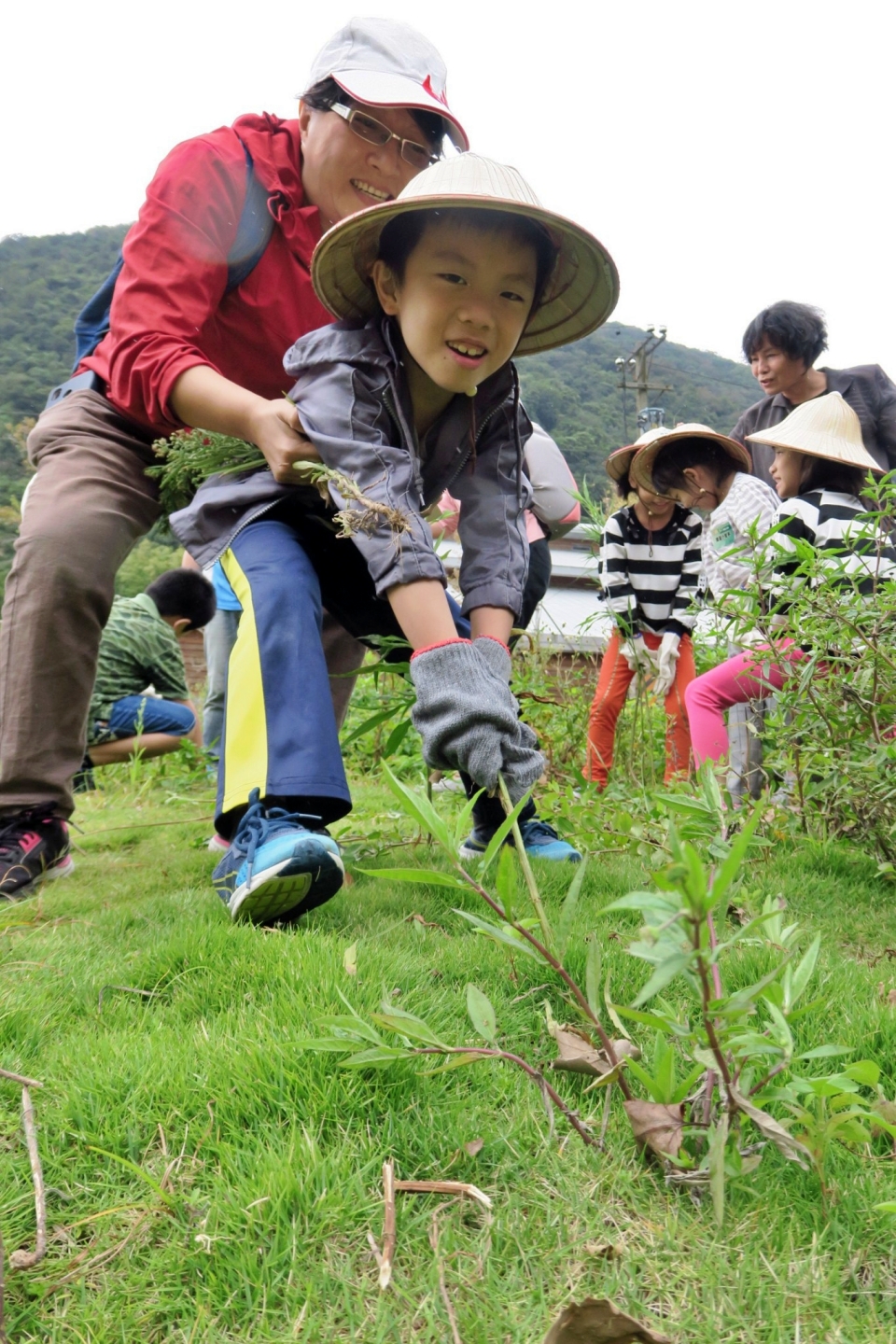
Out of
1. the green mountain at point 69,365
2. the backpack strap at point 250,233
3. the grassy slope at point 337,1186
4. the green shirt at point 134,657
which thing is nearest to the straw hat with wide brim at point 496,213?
the backpack strap at point 250,233

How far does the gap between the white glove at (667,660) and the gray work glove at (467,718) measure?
9.14 ft

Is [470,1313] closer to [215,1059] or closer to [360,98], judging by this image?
[215,1059]

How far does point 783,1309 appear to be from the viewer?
0.91 m

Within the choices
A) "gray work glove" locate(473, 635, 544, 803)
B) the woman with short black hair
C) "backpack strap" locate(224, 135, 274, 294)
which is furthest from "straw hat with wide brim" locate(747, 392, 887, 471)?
"gray work glove" locate(473, 635, 544, 803)

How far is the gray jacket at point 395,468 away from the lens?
1998mm

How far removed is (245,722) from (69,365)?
2492 cm

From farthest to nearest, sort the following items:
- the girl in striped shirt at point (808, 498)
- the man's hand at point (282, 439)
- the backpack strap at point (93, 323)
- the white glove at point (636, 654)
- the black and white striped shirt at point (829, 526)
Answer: the white glove at point (636, 654) < the girl in striped shirt at point (808, 498) < the black and white striped shirt at point (829, 526) < the backpack strap at point (93, 323) < the man's hand at point (282, 439)

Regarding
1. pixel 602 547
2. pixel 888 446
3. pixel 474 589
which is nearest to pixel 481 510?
pixel 474 589

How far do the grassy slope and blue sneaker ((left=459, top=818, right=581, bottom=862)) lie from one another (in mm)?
835

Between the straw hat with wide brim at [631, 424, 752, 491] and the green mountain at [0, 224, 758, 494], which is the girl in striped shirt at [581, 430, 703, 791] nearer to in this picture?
the straw hat with wide brim at [631, 424, 752, 491]

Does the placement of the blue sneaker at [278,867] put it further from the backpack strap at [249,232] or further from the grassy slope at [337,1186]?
the backpack strap at [249,232]

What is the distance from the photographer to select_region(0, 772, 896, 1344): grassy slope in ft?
3.05

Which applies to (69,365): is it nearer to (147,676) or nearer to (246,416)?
(147,676)

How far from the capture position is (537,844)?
2559 millimetres
